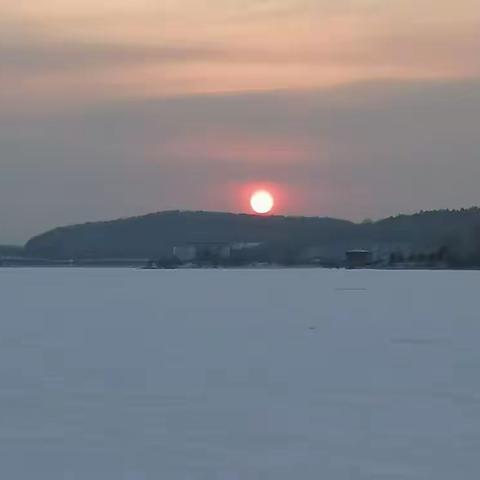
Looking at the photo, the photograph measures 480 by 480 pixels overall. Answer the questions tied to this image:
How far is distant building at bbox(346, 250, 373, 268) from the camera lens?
Result: 399ft

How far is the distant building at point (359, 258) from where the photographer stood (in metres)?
122

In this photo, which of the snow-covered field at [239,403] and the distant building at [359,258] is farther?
the distant building at [359,258]

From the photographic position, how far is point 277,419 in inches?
445

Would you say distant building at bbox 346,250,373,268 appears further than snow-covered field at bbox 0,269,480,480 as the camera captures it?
Yes

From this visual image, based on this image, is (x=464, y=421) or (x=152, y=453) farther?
(x=464, y=421)

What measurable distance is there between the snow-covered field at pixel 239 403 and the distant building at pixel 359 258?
9731 centimetres

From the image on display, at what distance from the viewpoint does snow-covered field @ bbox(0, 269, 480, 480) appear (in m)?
9.11

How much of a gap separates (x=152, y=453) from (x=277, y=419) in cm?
208

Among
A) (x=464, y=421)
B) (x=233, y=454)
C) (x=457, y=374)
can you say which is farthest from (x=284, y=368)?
(x=233, y=454)

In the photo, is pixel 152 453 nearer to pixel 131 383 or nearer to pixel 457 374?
pixel 131 383

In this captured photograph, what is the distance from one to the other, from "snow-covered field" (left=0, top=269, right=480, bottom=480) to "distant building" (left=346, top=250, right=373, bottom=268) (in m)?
97.3

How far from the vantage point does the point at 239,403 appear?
12406mm

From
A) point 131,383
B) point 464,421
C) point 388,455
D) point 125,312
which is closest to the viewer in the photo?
point 388,455

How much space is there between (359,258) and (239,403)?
11181 cm
